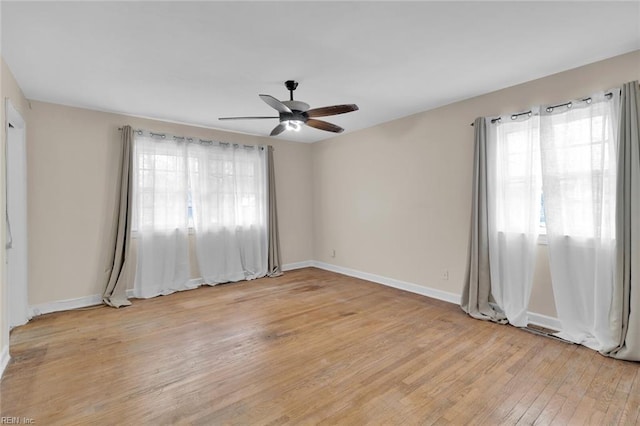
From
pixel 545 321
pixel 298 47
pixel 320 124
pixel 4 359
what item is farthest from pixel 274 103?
pixel 545 321

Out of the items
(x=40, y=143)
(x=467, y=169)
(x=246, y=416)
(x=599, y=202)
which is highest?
(x=40, y=143)

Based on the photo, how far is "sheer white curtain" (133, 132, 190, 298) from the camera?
439cm

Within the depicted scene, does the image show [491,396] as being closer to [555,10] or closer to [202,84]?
[555,10]

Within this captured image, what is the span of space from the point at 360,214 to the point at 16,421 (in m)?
4.60

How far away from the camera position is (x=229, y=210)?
525 centimetres

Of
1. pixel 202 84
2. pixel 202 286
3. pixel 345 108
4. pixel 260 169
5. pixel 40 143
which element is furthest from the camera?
pixel 260 169

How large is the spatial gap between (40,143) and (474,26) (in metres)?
4.88

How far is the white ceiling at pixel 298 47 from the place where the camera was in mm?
2064

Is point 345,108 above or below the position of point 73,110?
below

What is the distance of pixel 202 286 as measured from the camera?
4980 millimetres

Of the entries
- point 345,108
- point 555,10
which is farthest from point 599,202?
point 345,108

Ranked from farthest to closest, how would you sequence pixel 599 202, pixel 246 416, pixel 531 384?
pixel 599 202, pixel 531 384, pixel 246 416

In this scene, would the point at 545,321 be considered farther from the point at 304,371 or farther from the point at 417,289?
the point at 304,371

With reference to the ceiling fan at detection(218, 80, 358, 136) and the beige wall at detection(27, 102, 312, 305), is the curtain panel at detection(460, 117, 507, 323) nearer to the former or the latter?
the ceiling fan at detection(218, 80, 358, 136)
